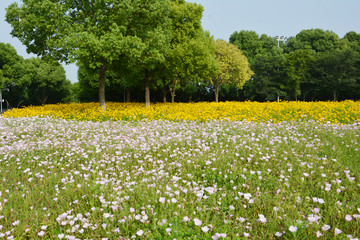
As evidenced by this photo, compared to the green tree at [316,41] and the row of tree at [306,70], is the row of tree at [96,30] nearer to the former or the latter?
the row of tree at [306,70]

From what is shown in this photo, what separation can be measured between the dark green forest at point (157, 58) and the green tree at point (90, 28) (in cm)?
7

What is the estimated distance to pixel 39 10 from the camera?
672 inches

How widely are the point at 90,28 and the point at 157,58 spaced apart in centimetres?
555

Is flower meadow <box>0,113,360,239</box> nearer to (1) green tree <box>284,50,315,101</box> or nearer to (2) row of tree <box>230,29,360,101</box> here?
Result: (2) row of tree <box>230,29,360,101</box>

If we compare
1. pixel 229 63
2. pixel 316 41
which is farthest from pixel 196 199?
pixel 316 41

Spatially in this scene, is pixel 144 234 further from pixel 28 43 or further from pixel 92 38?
pixel 28 43

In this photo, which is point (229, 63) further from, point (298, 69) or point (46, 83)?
point (46, 83)

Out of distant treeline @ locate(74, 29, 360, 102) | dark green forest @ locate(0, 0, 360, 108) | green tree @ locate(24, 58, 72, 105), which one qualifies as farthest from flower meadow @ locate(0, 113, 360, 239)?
green tree @ locate(24, 58, 72, 105)

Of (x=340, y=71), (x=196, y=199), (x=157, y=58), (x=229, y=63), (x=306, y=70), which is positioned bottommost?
(x=196, y=199)

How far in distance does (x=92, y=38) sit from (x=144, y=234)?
15.9 meters

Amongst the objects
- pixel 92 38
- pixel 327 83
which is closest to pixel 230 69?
pixel 327 83

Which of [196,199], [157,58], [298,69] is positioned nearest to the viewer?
[196,199]

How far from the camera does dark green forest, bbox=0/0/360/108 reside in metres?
17.6

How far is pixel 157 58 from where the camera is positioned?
65.3 ft
